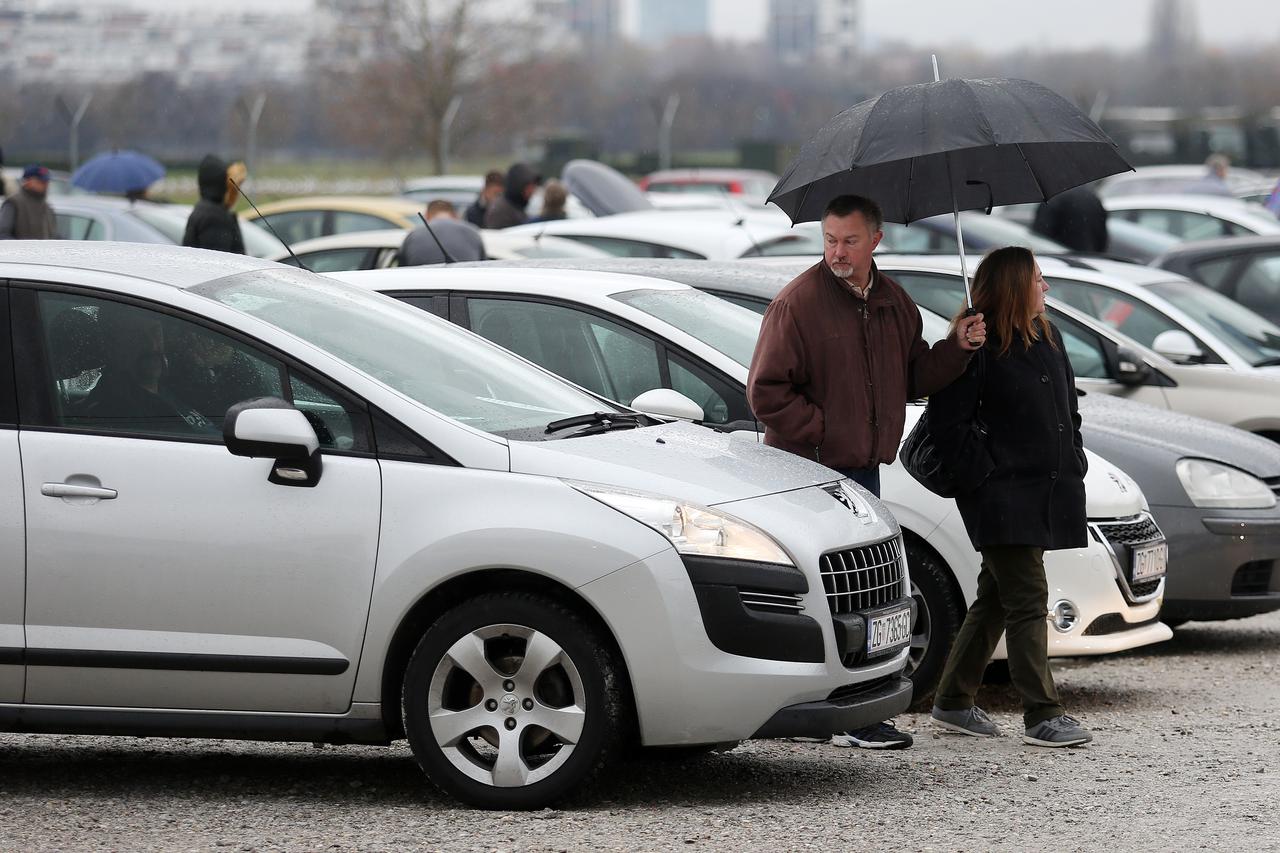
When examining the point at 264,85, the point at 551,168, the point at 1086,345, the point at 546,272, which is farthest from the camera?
the point at 264,85

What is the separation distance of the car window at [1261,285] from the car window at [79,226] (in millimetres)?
9141

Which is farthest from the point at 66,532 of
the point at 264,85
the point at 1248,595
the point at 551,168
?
the point at 264,85

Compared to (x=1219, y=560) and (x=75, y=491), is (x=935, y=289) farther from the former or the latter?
(x=75, y=491)

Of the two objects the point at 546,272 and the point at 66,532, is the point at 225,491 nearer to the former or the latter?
the point at 66,532

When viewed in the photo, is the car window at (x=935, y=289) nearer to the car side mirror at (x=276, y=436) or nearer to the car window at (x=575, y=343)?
the car window at (x=575, y=343)

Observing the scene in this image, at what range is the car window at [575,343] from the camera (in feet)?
23.2

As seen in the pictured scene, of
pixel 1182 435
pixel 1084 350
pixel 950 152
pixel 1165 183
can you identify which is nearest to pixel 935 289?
pixel 1084 350

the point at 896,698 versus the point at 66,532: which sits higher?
the point at 66,532

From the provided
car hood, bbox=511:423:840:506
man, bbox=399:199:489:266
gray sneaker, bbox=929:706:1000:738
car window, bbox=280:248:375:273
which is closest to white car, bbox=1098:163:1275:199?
man, bbox=399:199:489:266

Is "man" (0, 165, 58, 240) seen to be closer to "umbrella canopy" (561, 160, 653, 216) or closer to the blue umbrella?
the blue umbrella

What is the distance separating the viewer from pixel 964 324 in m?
5.96

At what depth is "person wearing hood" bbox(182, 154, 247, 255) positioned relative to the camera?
41.6 ft

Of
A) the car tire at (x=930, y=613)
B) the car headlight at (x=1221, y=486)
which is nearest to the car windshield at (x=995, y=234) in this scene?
the car headlight at (x=1221, y=486)

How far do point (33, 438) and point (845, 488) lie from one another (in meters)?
2.31
